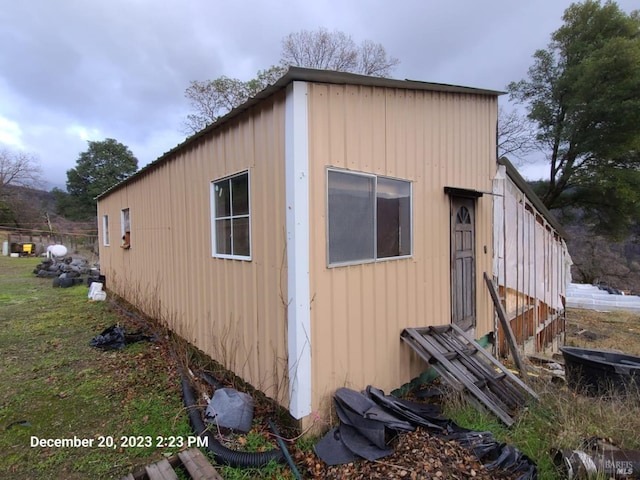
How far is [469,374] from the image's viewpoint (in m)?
3.36

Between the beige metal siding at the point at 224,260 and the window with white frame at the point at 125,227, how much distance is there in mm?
1566

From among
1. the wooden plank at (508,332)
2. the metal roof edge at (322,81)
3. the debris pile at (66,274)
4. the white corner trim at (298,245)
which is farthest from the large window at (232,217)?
the debris pile at (66,274)

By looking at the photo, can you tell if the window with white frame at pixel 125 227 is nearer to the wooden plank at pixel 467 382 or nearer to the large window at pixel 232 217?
the large window at pixel 232 217

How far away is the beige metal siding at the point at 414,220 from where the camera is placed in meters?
2.78

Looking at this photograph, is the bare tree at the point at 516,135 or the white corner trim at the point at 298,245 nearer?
the white corner trim at the point at 298,245

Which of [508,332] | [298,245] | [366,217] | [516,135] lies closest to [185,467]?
[298,245]

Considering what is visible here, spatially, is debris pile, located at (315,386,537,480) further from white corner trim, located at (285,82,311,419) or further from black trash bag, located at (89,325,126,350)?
black trash bag, located at (89,325,126,350)

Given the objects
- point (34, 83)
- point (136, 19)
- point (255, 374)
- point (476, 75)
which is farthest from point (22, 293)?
point (476, 75)

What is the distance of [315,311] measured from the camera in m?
2.73

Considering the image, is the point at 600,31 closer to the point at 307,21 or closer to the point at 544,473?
the point at 307,21

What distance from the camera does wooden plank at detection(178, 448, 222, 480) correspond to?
2.17m

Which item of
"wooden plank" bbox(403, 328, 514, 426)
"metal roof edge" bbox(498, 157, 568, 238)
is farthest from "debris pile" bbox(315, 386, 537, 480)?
"metal roof edge" bbox(498, 157, 568, 238)

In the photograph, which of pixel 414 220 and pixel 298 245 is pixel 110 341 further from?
pixel 414 220

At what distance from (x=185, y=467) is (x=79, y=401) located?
1.96 metres
